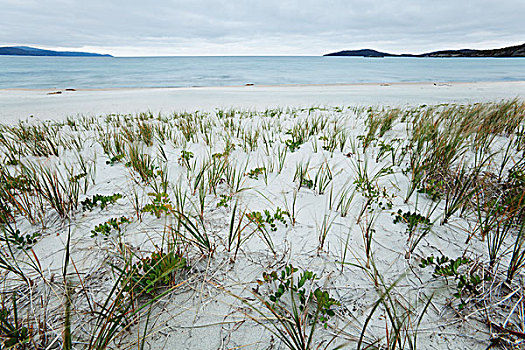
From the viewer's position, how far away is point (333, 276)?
5.19 ft

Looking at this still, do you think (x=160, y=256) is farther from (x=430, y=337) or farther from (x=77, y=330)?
(x=430, y=337)

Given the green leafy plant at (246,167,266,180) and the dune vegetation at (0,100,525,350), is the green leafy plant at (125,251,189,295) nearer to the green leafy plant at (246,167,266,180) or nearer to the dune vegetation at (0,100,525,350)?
the dune vegetation at (0,100,525,350)

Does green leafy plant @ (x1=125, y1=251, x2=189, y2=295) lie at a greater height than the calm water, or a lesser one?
lesser

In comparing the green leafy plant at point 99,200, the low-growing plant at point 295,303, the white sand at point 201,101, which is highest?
the white sand at point 201,101

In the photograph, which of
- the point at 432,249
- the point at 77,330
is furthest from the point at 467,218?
the point at 77,330

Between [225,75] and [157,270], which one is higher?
[225,75]

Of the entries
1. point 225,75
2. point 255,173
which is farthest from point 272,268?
point 225,75

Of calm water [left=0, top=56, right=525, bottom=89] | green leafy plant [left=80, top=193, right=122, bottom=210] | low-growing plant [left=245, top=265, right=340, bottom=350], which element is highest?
calm water [left=0, top=56, right=525, bottom=89]

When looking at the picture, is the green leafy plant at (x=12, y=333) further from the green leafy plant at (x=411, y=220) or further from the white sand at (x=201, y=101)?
the white sand at (x=201, y=101)

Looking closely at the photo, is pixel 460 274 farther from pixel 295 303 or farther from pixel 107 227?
pixel 107 227

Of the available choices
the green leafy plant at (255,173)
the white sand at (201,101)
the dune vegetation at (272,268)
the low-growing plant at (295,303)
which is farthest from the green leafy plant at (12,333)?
the white sand at (201,101)

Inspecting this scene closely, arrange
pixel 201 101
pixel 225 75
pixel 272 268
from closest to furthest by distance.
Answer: pixel 272 268
pixel 201 101
pixel 225 75

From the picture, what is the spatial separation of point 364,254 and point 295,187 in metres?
1.13

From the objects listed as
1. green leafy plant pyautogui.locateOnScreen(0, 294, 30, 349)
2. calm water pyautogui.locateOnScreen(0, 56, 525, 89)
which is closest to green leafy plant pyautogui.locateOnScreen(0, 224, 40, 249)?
green leafy plant pyautogui.locateOnScreen(0, 294, 30, 349)
